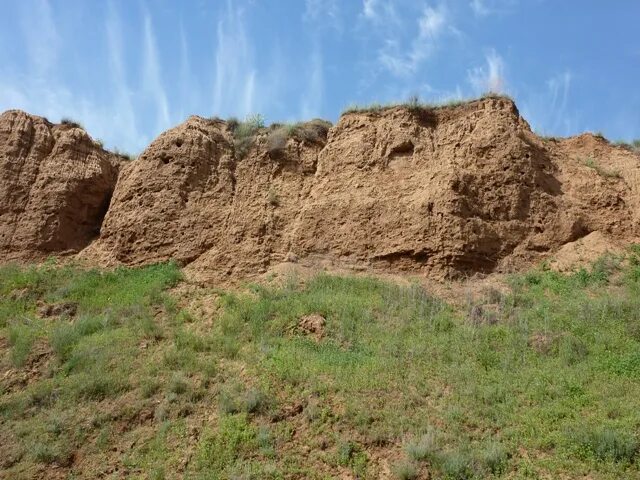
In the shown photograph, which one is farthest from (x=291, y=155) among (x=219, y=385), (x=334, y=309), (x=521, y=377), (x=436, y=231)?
(x=521, y=377)

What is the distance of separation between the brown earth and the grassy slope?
1.23 meters

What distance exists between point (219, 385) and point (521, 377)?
477cm

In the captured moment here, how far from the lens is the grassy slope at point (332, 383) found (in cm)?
871

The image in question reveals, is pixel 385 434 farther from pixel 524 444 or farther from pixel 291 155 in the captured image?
pixel 291 155

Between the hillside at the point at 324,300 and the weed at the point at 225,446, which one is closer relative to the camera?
the weed at the point at 225,446

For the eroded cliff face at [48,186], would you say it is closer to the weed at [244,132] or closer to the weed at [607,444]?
the weed at [244,132]

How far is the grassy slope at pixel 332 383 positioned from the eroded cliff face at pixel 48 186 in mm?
2846

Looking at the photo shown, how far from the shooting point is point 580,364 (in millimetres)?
10312

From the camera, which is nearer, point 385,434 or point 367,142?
point 385,434

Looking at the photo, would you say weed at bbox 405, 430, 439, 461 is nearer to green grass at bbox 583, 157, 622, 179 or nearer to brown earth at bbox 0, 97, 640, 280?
brown earth at bbox 0, 97, 640, 280

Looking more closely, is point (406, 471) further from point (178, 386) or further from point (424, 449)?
point (178, 386)

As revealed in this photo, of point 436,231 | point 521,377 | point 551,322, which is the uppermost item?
point 436,231

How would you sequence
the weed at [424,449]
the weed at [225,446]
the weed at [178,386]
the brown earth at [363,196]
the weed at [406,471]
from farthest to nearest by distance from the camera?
the brown earth at [363,196] < the weed at [178,386] < the weed at [225,446] < the weed at [424,449] < the weed at [406,471]

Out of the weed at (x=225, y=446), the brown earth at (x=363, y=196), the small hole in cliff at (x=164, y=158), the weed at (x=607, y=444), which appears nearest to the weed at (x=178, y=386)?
the weed at (x=225, y=446)
